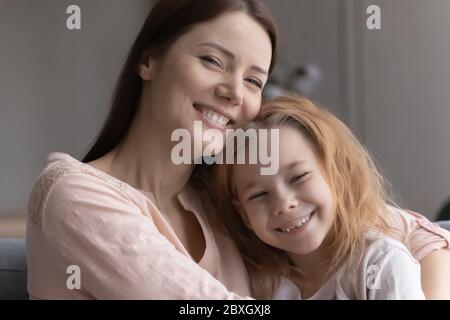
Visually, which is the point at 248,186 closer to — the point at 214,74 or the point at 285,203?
the point at 285,203

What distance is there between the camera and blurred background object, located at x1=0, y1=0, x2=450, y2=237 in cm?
246

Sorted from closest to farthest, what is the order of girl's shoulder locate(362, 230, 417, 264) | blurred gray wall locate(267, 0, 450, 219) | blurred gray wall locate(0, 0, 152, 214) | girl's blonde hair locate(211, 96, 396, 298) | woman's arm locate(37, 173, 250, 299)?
woman's arm locate(37, 173, 250, 299)
girl's shoulder locate(362, 230, 417, 264)
girl's blonde hair locate(211, 96, 396, 298)
blurred gray wall locate(0, 0, 152, 214)
blurred gray wall locate(267, 0, 450, 219)

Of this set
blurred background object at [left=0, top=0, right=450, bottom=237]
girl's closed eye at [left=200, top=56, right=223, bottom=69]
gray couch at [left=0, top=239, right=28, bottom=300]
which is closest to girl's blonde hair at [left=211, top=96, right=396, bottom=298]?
girl's closed eye at [left=200, top=56, right=223, bottom=69]

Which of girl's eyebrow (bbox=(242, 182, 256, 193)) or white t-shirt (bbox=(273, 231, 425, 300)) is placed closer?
white t-shirt (bbox=(273, 231, 425, 300))

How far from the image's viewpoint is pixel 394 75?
2.77 meters

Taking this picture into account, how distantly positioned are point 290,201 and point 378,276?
18 centimetres

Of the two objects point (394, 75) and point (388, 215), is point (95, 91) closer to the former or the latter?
point (394, 75)

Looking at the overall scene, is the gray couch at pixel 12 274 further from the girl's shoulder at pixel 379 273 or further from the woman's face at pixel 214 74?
the girl's shoulder at pixel 379 273

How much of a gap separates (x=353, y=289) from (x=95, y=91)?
1719 mm

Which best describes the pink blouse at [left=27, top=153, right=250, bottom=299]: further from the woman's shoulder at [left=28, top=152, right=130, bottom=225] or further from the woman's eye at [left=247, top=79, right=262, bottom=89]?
the woman's eye at [left=247, top=79, right=262, bottom=89]

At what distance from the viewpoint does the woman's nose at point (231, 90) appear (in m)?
1.09

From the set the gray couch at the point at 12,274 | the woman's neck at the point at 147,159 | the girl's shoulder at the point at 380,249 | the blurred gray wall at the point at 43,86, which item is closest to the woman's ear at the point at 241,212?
the woman's neck at the point at 147,159

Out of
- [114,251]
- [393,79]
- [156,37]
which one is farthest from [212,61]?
[393,79]

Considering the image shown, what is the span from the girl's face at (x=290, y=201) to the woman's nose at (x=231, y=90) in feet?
0.31
